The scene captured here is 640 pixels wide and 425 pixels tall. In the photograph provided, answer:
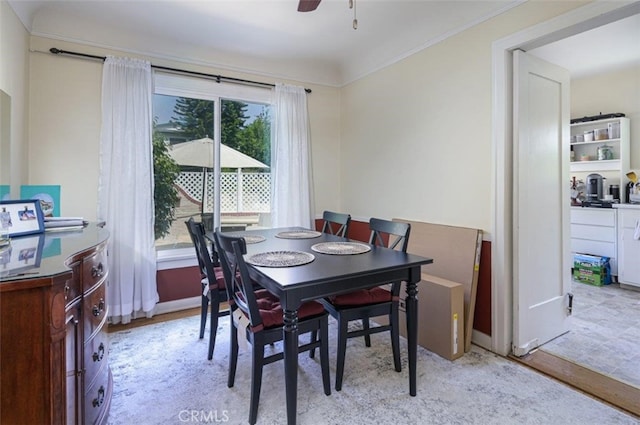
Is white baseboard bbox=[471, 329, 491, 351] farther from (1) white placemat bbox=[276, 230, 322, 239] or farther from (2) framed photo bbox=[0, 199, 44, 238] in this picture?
(2) framed photo bbox=[0, 199, 44, 238]

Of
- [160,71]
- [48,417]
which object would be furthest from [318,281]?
[160,71]

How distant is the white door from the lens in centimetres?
237

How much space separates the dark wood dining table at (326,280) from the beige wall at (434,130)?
1.00 meters

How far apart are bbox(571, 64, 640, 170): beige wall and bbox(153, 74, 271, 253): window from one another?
4297 millimetres

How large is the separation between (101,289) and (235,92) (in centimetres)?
257

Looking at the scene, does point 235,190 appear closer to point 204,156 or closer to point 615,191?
point 204,156

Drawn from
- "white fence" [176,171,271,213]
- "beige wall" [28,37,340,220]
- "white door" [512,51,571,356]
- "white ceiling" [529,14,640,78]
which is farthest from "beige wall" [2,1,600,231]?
"white fence" [176,171,271,213]

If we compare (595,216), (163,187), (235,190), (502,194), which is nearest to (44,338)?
(163,187)

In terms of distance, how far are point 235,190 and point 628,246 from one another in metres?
4.62

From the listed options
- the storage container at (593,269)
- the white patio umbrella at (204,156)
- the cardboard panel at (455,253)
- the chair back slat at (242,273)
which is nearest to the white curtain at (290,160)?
the white patio umbrella at (204,156)

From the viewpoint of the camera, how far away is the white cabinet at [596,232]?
403cm

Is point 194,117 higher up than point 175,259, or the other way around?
point 194,117

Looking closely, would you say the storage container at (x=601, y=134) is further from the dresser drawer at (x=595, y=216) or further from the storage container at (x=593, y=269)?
the storage container at (x=593, y=269)

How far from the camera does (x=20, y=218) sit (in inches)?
67.8
